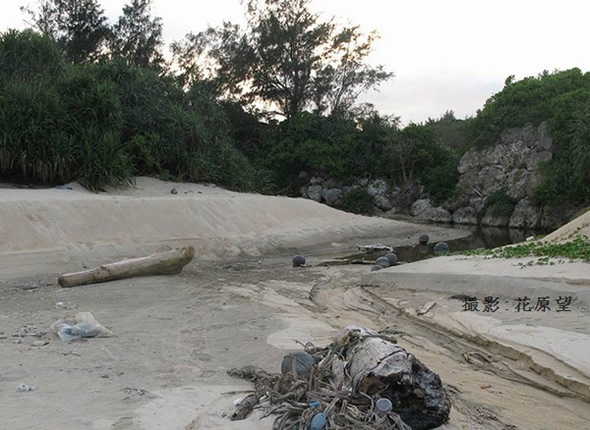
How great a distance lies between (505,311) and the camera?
765 centimetres

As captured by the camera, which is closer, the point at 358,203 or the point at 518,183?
the point at 518,183

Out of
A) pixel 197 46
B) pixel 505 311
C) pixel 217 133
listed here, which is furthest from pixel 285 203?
pixel 197 46

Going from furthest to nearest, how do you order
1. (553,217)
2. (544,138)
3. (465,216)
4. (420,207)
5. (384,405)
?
(420,207) < (465,216) < (544,138) < (553,217) < (384,405)

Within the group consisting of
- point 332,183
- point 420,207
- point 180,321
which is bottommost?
point 180,321

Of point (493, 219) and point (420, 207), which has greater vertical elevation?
point (420, 207)

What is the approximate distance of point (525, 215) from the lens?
88.1 feet

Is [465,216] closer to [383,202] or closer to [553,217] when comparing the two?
[383,202]

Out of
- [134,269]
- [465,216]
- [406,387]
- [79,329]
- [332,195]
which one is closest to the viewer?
[406,387]

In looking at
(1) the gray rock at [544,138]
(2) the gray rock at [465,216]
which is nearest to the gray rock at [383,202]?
(2) the gray rock at [465,216]

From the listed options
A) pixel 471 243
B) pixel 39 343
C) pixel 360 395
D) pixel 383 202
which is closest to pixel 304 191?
pixel 383 202

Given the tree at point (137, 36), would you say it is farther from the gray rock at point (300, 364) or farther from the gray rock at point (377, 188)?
the gray rock at point (300, 364)

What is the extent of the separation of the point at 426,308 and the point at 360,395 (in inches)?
175

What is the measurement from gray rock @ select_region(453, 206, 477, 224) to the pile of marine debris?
85.6 ft

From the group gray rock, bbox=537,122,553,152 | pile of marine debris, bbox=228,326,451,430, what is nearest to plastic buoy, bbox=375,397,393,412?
pile of marine debris, bbox=228,326,451,430
